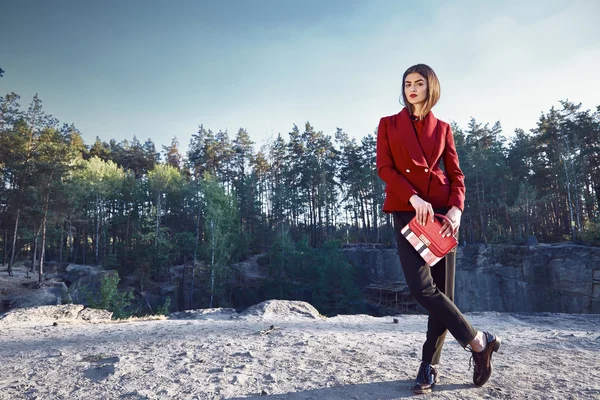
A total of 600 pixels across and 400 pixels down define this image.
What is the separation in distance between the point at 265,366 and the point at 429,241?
5.51 feet

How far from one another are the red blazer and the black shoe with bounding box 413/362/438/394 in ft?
3.42

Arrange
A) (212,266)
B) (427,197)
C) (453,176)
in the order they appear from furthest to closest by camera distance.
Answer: (212,266), (453,176), (427,197)

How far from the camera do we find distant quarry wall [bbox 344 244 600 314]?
20344 mm

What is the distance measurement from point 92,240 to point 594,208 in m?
51.7

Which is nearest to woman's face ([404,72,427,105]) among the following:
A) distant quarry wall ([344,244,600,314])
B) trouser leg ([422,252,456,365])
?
trouser leg ([422,252,456,365])

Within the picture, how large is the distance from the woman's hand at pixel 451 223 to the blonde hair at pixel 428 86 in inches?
27.8

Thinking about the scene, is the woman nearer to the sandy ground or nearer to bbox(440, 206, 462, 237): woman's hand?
bbox(440, 206, 462, 237): woman's hand

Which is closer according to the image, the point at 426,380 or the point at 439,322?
the point at 426,380

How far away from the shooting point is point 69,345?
3727 mm

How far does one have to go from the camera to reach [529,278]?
2225 centimetres

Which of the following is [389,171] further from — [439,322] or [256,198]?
[256,198]

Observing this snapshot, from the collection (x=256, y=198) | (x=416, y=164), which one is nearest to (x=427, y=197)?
(x=416, y=164)

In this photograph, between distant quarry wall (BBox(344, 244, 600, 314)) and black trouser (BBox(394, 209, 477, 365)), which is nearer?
black trouser (BBox(394, 209, 477, 365))

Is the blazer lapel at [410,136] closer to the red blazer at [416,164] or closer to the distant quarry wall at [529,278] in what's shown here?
the red blazer at [416,164]
